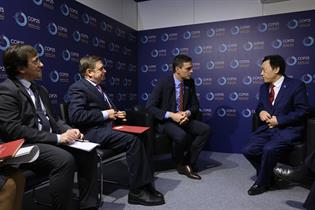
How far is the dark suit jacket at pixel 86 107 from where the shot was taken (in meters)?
2.38

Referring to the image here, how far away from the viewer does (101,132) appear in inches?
95.3

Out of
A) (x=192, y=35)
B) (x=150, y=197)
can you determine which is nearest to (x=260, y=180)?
(x=150, y=197)

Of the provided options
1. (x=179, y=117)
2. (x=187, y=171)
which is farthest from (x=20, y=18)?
(x=187, y=171)

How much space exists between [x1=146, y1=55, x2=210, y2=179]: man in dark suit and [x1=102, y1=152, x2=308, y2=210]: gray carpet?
19 centimetres

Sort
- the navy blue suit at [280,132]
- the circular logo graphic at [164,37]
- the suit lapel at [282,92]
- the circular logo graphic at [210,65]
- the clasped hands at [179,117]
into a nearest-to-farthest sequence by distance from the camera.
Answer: the navy blue suit at [280,132]
the suit lapel at [282,92]
the clasped hands at [179,117]
the circular logo graphic at [210,65]
the circular logo graphic at [164,37]

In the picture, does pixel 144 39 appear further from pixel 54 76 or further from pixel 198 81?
pixel 54 76

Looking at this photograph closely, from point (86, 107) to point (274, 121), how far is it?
1844mm

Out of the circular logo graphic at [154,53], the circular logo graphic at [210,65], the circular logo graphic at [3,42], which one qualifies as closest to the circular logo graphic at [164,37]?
the circular logo graphic at [154,53]

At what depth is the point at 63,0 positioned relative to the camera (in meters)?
3.13

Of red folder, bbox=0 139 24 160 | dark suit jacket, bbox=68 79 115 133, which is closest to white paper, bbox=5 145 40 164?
red folder, bbox=0 139 24 160

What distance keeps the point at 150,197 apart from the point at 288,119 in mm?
1537

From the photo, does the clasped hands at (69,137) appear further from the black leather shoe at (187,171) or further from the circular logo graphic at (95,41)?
the circular logo graphic at (95,41)

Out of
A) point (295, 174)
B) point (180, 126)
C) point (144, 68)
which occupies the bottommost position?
point (295, 174)

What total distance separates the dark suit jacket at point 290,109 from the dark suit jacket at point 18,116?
7.02 ft
